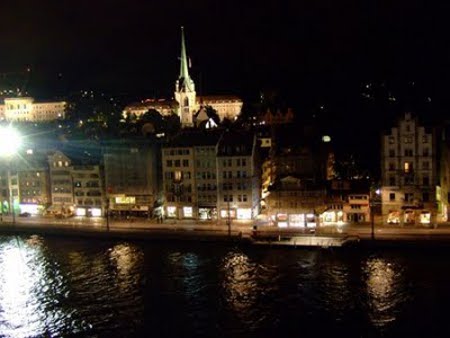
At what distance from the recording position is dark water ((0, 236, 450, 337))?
1176 inches

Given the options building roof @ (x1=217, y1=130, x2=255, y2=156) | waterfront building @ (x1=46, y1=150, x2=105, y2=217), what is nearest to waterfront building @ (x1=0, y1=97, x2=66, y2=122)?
waterfront building @ (x1=46, y1=150, x2=105, y2=217)

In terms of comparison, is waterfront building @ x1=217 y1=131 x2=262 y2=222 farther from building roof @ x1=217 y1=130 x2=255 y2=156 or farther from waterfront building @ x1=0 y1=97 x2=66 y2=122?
waterfront building @ x1=0 y1=97 x2=66 y2=122

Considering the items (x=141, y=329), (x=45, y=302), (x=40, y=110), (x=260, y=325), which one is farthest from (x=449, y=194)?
(x=40, y=110)

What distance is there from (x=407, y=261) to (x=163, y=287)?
1619 centimetres

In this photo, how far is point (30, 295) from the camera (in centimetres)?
3666

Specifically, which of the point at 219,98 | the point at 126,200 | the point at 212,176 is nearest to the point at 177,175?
the point at 212,176

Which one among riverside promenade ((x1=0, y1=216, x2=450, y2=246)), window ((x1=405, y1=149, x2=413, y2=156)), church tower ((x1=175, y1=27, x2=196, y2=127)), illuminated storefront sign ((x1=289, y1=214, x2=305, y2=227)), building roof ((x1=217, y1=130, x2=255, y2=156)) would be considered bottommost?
riverside promenade ((x1=0, y1=216, x2=450, y2=246))

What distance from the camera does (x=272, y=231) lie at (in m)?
47.5

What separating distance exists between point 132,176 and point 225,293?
2624cm

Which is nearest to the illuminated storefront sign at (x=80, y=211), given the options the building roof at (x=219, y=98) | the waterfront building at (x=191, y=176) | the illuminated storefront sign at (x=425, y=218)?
the waterfront building at (x=191, y=176)

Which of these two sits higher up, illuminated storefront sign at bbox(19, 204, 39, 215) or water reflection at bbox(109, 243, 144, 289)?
illuminated storefront sign at bbox(19, 204, 39, 215)

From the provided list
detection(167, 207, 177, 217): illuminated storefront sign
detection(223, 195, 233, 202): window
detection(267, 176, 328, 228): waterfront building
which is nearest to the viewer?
detection(267, 176, 328, 228): waterfront building

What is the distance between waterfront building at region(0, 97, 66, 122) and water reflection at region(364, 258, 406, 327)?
112m

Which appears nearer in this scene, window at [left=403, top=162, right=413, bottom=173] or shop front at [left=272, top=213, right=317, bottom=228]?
shop front at [left=272, top=213, right=317, bottom=228]
